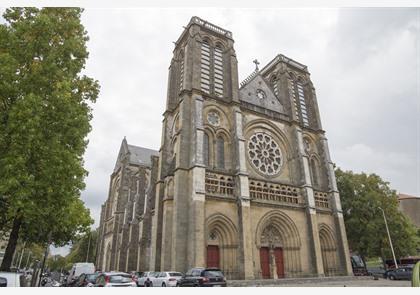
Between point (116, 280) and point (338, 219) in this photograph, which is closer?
point (116, 280)

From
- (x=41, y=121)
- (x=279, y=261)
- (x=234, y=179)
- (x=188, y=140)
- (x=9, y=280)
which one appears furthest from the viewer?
(x=279, y=261)

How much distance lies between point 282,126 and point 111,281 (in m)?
24.1

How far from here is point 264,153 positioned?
29422 millimetres

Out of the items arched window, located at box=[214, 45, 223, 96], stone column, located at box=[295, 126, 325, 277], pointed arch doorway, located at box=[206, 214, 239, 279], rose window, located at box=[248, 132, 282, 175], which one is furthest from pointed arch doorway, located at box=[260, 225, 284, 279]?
arched window, located at box=[214, 45, 223, 96]

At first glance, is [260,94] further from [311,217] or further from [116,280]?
[116,280]

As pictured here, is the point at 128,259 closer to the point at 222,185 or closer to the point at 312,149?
the point at 222,185

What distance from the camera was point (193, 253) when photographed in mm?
20328

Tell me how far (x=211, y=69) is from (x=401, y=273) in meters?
24.8

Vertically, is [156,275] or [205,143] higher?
[205,143]

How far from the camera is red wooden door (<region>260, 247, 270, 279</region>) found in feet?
80.7

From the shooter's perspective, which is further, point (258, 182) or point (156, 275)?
point (258, 182)

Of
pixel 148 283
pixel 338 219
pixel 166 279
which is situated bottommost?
pixel 148 283

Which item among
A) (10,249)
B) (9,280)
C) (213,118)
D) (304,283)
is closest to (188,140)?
(213,118)

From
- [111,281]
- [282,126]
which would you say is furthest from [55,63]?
[282,126]
